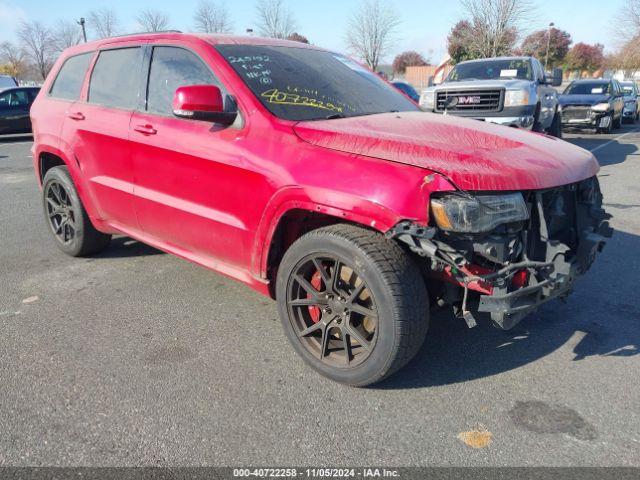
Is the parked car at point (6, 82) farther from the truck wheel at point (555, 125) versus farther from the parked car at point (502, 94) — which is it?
the truck wheel at point (555, 125)

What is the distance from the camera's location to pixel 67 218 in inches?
179

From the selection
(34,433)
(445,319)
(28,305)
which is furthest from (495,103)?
(34,433)

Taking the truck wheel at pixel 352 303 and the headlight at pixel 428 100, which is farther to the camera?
the headlight at pixel 428 100

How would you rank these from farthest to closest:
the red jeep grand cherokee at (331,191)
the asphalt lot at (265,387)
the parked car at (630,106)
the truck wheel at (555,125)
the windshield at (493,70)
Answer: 1. the parked car at (630,106)
2. the truck wheel at (555,125)
3. the windshield at (493,70)
4. the red jeep grand cherokee at (331,191)
5. the asphalt lot at (265,387)

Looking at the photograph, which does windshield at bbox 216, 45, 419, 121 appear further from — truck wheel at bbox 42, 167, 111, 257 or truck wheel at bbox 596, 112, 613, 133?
truck wheel at bbox 596, 112, 613, 133

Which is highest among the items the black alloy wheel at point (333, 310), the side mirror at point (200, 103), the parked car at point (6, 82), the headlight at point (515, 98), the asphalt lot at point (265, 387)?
the parked car at point (6, 82)

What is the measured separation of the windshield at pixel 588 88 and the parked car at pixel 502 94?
20.9 feet

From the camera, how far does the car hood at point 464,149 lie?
236 cm

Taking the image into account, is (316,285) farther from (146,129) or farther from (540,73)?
(540,73)

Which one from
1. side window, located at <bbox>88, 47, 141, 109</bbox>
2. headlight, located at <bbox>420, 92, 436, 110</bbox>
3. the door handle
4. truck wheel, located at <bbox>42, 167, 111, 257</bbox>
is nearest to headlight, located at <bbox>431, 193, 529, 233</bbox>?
the door handle

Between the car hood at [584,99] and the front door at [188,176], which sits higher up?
the car hood at [584,99]

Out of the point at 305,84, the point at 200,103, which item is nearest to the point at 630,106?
the point at 305,84

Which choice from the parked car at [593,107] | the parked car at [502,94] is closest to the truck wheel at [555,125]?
the parked car at [502,94]

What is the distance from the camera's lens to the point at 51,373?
283 cm
